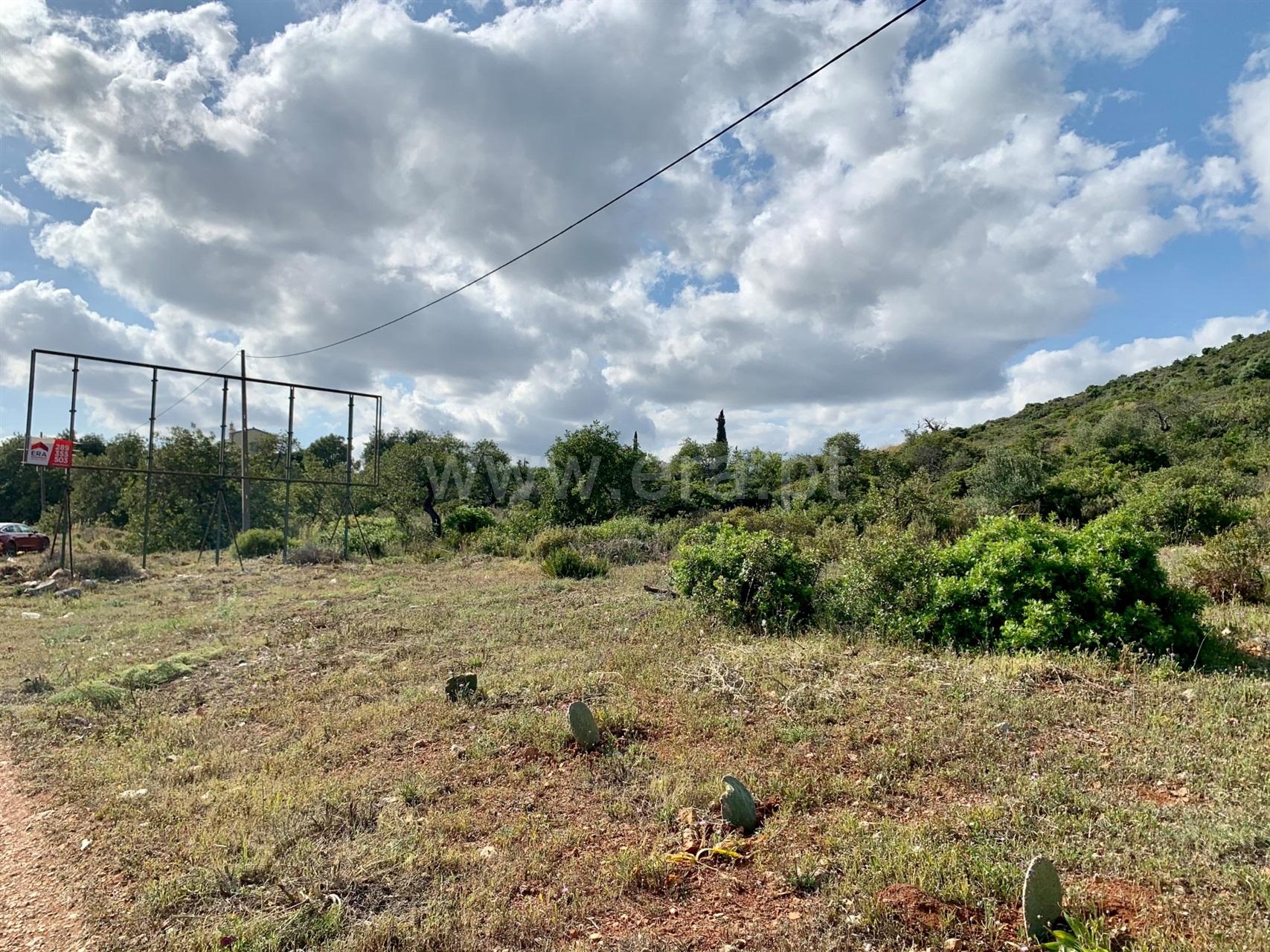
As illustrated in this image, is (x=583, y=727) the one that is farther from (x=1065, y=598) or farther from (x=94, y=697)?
(x=94, y=697)

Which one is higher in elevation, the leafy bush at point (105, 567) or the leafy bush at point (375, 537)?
the leafy bush at point (375, 537)

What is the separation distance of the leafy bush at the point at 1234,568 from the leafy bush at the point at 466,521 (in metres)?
17.1

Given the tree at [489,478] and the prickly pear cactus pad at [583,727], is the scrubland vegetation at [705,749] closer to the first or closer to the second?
the prickly pear cactus pad at [583,727]

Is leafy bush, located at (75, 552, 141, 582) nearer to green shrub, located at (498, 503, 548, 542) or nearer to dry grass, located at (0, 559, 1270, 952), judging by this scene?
green shrub, located at (498, 503, 548, 542)

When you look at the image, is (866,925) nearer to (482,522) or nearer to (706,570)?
(706,570)

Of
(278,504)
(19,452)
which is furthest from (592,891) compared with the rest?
(19,452)

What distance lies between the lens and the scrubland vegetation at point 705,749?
2732 mm

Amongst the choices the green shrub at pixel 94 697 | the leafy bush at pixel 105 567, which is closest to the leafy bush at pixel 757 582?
the green shrub at pixel 94 697

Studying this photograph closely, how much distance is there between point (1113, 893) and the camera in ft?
8.59

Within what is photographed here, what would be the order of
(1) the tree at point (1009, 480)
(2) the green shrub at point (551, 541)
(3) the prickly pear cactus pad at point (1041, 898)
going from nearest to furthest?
(3) the prickly pear cactus pad at point (1041, 898) → (1) the tree at point (1009, 480) → (2) the green shrub at point (551, 541)

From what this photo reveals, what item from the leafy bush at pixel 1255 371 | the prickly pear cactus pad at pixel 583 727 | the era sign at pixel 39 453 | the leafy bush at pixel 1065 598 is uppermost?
the leafy bush at pixel 1255 371

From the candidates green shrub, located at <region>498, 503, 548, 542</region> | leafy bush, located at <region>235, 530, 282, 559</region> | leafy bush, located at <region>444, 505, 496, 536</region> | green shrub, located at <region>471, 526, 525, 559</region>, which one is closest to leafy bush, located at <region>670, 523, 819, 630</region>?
green shrub, located at <region>471, 526, 525, 559</region>

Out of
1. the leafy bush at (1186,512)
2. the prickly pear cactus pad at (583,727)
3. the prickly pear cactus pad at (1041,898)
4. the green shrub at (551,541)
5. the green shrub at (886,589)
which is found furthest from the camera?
the green shrub at (551,541)

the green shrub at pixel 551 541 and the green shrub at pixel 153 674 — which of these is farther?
the green shrub at pixel 551 541
